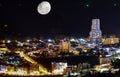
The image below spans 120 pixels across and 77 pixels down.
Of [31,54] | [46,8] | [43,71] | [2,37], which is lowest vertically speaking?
[43,71]

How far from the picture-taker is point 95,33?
7.74 metres

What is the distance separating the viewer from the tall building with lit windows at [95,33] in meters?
7.62

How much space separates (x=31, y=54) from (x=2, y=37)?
3.30 feet

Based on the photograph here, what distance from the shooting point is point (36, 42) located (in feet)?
25.1

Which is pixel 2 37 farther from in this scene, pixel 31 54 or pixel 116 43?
pixel 116 43

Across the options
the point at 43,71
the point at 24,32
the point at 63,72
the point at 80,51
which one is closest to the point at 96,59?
the point at 80,51

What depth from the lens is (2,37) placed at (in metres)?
7.12

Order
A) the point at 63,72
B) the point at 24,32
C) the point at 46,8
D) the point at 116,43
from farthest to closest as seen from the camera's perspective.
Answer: the point at 116,43
the point at 24,32
the point at 63,72
the point at 46,8

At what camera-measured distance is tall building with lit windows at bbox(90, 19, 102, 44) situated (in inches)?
300

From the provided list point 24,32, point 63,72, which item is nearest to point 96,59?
point 63,72

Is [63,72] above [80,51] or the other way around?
the other way around

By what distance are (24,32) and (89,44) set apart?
1908 millimetres

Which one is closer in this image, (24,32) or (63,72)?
(63,72)

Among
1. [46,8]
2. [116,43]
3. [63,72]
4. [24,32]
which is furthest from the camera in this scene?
[116,43]
